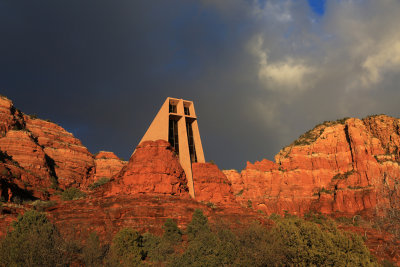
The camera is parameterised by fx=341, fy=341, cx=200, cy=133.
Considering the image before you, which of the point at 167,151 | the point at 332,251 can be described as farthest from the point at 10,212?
the point at 332,251

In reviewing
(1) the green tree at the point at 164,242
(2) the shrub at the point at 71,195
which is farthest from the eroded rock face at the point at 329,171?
(1) the green tree at the point at 164,242

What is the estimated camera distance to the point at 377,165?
92.6 metres

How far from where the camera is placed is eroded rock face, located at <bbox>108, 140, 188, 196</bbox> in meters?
46.7

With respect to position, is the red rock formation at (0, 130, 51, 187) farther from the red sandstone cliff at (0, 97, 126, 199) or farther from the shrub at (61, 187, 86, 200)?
the shrub at (61, 187, 86, 200)

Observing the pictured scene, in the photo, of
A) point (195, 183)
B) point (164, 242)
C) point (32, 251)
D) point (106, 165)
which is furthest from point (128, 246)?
point (106, 165)

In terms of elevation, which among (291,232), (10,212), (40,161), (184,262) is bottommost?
(184,262)

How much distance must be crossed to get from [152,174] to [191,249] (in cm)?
1951

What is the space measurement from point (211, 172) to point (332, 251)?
29996 mm

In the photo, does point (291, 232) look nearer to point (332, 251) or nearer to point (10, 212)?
point (332, 251)

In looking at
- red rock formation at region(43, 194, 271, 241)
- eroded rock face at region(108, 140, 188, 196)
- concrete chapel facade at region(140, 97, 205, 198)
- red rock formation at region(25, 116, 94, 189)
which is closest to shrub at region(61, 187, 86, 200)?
red rock formation at region(25, 116, 94, 189)

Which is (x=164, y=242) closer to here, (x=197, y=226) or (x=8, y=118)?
(x=197, y=226)

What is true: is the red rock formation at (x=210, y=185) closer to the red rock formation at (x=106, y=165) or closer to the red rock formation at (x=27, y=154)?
the red rock formation at (x=27, y=154)

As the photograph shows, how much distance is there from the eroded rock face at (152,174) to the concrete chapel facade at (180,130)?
590 cm

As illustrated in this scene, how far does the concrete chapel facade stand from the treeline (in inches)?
913
